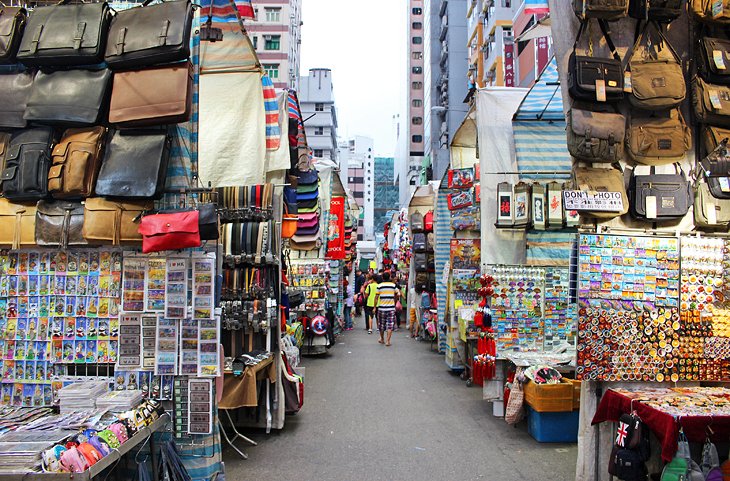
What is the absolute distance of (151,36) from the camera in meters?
4.88

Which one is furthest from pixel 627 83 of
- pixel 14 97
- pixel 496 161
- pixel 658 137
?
pixel 14 97

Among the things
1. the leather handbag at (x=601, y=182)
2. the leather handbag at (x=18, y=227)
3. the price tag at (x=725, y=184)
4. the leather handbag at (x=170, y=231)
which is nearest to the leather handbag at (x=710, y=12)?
the price tag at (x=725, y=184)

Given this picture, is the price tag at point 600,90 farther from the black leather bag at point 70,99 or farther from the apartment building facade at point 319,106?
the apartment building facade at point 319,106

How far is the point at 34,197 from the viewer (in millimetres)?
5047

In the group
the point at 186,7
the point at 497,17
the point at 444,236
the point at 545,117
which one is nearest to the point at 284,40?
the point at 497,17

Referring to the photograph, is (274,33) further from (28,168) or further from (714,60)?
(714,60)

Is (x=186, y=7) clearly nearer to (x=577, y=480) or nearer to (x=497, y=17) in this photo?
(x=577, y=480)

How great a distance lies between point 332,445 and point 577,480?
2.96 meters

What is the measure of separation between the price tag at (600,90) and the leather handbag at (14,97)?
15.6 ft

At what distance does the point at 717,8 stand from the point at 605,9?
43.7 inches

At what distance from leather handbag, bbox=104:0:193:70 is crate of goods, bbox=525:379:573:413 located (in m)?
5.39

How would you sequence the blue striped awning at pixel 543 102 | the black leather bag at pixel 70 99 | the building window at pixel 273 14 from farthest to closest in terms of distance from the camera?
the building window at pixel 273 14, the blue striped awning at pixel 543 102, the black leather bag at pixel 70 99

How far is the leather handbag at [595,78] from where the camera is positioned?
5207 mm

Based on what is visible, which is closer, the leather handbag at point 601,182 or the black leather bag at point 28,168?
the black leather bag at point 28,168
